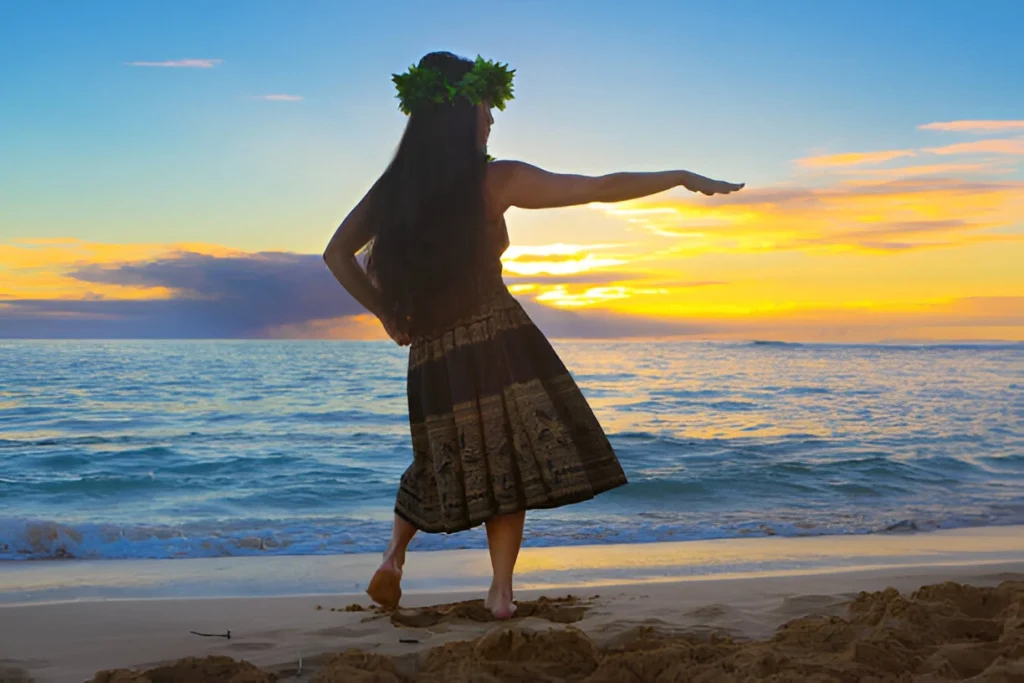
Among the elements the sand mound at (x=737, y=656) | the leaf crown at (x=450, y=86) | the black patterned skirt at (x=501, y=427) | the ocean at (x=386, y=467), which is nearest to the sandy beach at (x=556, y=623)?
the sand mound at (x=737, y=656)

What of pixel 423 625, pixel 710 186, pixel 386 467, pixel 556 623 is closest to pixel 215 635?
pixel 423 625

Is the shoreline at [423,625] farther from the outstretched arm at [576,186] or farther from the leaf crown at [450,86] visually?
the leaf crown at [450,86]

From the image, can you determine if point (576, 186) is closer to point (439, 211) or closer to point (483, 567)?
point (439, 211)

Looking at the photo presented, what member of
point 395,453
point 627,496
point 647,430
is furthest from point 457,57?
point 647,430

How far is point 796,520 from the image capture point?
6566 millimetres

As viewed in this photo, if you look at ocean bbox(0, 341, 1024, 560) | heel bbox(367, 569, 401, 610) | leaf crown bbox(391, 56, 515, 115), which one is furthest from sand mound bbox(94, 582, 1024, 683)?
ocean bbox(0, 341, 1024, 560)

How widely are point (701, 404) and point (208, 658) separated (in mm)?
13916

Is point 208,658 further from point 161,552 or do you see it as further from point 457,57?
point 161,552

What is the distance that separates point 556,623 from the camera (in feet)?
10.8

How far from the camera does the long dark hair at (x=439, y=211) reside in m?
3.21

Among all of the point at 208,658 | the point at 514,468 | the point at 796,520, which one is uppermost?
the point at 514,468

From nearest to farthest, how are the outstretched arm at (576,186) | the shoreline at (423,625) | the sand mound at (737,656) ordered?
1. the sand mound at (737,656)
2. the shoreline at (423,625)
3. the outstretched arm at (576,186)

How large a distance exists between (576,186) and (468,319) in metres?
0.62

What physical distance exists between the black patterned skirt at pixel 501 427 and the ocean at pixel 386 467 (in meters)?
2.45
